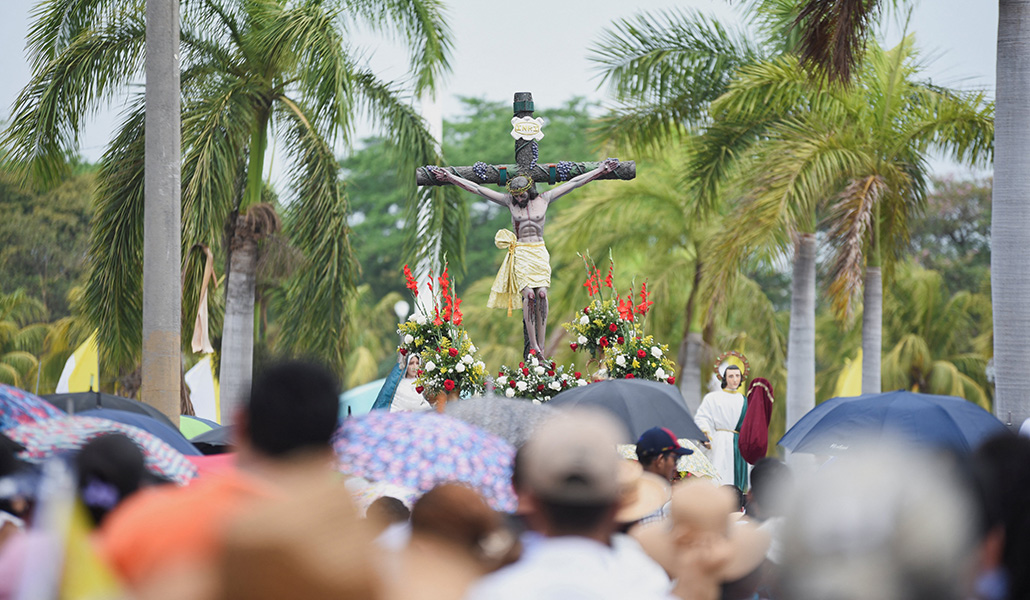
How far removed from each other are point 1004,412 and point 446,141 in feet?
119

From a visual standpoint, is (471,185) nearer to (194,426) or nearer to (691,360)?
(194,426)

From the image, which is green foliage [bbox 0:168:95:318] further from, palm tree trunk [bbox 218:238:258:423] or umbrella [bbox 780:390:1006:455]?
umbrella [bbox 780:390:1006:455]

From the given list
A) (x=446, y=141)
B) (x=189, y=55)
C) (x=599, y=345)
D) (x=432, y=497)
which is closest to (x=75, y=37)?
(x=189, y=55)

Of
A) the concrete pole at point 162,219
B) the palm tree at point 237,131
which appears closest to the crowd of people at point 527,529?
the concrete pole at point 162,219

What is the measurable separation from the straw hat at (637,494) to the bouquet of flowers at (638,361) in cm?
596

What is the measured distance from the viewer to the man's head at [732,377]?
1106 centimetres

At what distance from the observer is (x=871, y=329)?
13.9m

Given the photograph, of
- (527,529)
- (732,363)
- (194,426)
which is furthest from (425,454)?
(732,363)

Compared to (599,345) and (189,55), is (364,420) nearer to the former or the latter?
(599,345)

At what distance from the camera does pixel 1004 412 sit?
8.63 meters

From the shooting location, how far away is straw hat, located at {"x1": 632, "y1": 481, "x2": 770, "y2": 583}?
3564mm

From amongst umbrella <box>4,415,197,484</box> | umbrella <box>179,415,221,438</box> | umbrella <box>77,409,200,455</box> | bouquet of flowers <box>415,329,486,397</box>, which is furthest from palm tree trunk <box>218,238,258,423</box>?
umbrella <box>4,415,197,484</box>

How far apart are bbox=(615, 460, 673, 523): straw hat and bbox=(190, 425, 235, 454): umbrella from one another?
10.5 ft

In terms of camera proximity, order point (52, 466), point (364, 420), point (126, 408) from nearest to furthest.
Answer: point (52, 466), point (364, 420), point (126, 408)
